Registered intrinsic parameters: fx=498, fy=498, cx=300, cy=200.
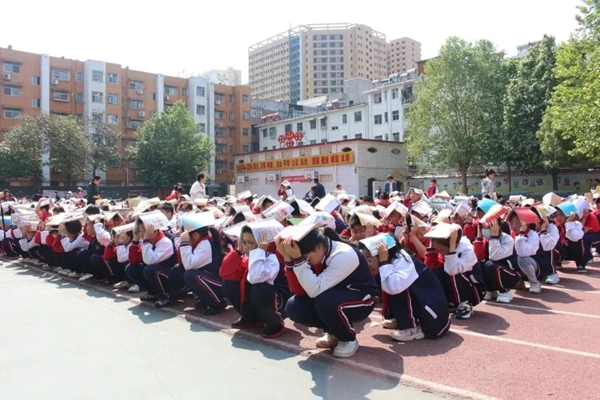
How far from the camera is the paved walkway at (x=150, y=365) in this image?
365 centimetres

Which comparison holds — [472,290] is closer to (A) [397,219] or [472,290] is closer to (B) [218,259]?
(A) [397,219]

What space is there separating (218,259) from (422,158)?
96.3 ft

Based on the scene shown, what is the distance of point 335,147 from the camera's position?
3209cm

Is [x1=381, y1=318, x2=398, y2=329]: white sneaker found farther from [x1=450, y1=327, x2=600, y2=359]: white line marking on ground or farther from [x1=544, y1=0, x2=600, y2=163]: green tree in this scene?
[x1=544, y1=0, x2=600, y2=163]: green tree

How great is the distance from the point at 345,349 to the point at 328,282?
656mm

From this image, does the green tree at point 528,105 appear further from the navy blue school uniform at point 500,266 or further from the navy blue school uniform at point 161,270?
the navy blue school uniform at point 161,270

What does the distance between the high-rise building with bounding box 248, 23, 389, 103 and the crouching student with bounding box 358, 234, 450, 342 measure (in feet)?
358

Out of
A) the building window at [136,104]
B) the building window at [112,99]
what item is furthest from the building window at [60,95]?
the building window at [136,104]

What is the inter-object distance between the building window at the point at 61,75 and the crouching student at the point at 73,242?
4499 cm

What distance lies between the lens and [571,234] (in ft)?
26.3

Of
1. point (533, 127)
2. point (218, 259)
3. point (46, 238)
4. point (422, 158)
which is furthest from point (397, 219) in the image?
point (422, 158)

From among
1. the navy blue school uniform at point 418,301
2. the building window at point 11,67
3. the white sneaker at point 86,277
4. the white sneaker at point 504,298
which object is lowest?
the white sneaker at point 86,277

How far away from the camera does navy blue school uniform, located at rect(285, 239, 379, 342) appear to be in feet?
13.3

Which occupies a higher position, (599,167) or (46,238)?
(599,167)
